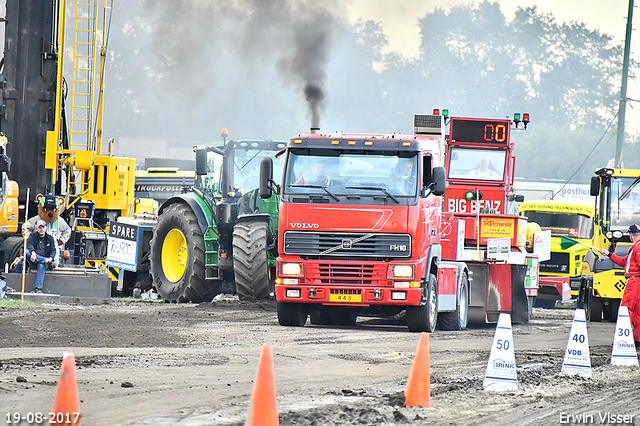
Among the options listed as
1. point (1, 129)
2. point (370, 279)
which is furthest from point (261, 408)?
point (1, 129)

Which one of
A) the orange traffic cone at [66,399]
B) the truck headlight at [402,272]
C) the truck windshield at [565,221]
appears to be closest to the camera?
the orange traffic cone at [66,399]

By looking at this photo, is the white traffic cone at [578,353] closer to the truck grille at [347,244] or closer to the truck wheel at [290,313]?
the truck grille at [347,244]

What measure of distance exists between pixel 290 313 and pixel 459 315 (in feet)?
10.9

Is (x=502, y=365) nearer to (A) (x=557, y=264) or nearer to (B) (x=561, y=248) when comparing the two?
(B) (x=561, y=248)

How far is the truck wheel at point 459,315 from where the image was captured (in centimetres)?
1585

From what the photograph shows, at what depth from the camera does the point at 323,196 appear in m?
13.5

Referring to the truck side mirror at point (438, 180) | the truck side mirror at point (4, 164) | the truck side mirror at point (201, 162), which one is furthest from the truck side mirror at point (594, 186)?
the truck side mirror at point (4, 164)

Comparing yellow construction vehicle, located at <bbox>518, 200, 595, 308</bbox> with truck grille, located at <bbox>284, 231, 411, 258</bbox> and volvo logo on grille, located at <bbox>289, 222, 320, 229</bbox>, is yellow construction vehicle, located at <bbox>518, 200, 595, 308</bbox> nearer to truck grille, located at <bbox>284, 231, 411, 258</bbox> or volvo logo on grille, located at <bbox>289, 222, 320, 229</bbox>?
truck grille, located at <bbox>284, 231, 411, 258</bbox>

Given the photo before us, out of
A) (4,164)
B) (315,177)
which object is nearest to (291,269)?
(315,177)

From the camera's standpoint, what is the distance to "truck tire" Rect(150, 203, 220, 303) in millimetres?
17312

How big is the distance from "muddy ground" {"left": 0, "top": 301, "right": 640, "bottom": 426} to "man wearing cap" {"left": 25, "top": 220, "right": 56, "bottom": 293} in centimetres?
245

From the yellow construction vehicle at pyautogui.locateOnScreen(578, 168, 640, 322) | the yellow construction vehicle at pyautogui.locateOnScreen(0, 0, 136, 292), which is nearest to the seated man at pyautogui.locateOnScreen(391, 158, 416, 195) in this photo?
the yellow construction vehicle at pyautogui.locateOnScreen(0, 0, 136, 292)

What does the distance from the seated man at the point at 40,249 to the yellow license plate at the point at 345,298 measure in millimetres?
6379

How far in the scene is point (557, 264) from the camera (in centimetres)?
2677
